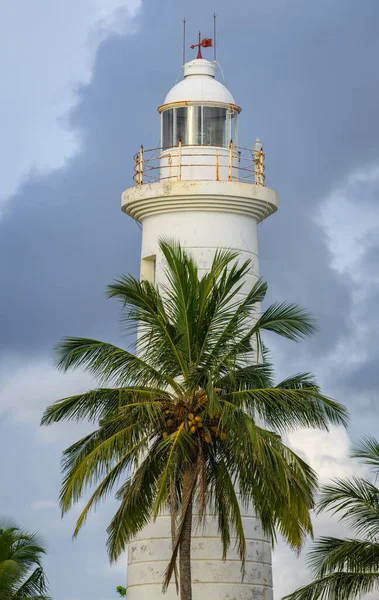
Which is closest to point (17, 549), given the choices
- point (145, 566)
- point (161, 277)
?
point (145, 566)

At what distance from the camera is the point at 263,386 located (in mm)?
34625

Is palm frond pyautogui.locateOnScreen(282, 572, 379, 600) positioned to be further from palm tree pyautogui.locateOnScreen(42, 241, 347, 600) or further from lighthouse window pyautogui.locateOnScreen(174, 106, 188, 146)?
lighthouse window pyautogui.locateOnScreen(174, 106, 188, 146)

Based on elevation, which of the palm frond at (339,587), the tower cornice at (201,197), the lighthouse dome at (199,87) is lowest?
the palm frond at (339,587)

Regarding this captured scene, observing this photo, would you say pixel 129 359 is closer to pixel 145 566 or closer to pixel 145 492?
pixel 145 492

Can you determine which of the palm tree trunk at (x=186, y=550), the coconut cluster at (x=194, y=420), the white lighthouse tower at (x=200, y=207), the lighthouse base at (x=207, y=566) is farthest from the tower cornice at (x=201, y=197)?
the palm tree trunk at (x=186, y=550)

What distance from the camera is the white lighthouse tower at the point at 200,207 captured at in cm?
3706

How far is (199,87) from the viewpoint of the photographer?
131ft

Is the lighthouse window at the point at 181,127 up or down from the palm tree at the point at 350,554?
up

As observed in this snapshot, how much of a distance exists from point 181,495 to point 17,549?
26.8ft

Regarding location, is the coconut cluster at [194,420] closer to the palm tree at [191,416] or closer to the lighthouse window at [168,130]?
the palm tree at [191,416]

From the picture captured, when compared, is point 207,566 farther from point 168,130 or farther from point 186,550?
point 168,130

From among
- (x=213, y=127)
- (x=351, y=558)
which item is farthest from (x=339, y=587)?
(x=213, y=127)

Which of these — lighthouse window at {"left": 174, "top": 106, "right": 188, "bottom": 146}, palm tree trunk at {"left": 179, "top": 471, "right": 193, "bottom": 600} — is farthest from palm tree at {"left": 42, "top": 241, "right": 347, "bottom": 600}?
lighthouse window at {"left": 174, "top": 106, "right": 188, "bottom": 146}

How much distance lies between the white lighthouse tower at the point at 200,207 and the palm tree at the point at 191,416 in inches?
74.3
